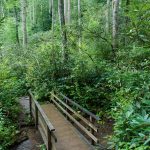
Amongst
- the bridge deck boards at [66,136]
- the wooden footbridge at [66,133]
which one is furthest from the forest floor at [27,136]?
the bridge deck boards at [66,136]

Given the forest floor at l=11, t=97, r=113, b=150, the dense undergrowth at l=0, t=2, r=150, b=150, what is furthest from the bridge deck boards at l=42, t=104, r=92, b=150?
the dense undergrowth at l=0, t=2, r=150, b=150

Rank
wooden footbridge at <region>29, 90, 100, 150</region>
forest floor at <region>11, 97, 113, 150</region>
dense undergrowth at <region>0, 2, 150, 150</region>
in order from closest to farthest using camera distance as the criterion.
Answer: wooden footbridge at <region>29, 90, 100, 150</region>
forest floor at <region>11, 97, 113, 150</region>
dense undergrowth at <region>0, 2, 150, 150</region>

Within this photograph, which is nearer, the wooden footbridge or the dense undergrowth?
the wooden footbridge

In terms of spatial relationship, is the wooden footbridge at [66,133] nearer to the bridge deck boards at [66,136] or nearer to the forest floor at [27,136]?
the bridge deck boards at [66,136]

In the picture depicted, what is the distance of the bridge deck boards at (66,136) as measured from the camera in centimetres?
632

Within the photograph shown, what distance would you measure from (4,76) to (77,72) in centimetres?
282

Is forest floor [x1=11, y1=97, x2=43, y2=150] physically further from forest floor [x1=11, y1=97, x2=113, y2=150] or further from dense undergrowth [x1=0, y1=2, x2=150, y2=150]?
dense undergrowth [x1=0, y1=2, x2=150, y2=150]

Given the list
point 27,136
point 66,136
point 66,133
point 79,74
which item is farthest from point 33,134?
point 79,74

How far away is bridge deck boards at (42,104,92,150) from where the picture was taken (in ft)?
20.7

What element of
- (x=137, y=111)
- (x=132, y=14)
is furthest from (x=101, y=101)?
(x=137, y=111)

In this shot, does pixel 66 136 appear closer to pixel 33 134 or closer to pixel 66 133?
pixel 66 133

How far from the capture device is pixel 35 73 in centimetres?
Result: 1141

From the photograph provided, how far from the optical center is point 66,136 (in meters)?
6.95

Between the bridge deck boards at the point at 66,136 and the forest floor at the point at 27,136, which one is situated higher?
the bridge deck boards at the point at 66,136
